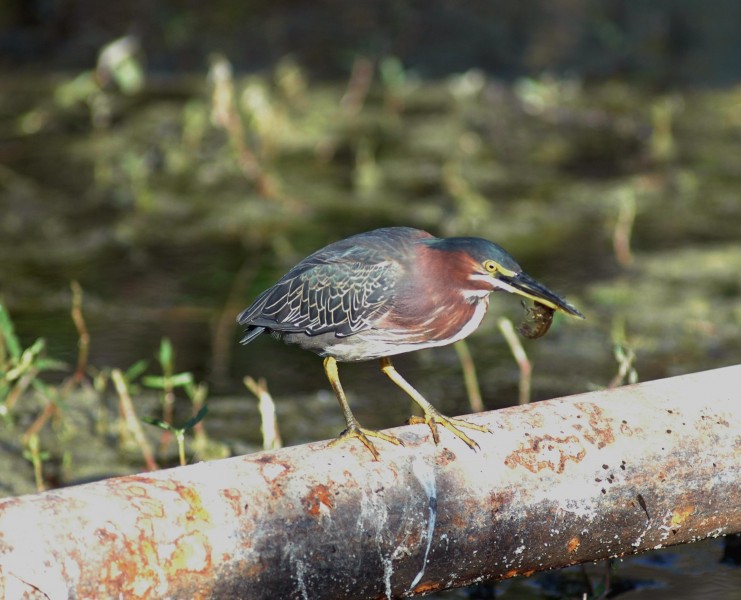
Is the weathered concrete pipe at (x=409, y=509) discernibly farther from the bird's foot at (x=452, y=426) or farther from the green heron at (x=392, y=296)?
the green heron at (x=392, y=296)

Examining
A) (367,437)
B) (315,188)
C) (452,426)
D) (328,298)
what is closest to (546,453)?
(452,426)

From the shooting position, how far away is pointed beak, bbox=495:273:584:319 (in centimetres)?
317

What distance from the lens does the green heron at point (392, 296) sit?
3.23m

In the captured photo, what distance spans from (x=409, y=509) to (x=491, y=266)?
76cm

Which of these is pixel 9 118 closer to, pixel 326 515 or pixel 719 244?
pixel 719 244

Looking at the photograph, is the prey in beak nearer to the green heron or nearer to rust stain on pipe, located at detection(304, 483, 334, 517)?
the green heron

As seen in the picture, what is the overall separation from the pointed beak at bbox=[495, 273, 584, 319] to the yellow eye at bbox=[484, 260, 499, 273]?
0.07 ft

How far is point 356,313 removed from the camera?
11.2ft

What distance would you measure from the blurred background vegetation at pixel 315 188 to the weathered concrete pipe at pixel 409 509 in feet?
2.41

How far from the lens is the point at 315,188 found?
301 inches

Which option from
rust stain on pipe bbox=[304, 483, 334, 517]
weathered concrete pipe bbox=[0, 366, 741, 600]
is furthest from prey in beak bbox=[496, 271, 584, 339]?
rust stain on pipe bbox=[304, 483, 334, 517]

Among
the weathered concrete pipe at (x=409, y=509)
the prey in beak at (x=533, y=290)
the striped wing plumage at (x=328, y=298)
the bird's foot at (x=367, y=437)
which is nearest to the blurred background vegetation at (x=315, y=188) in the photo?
the striped wing plumage at (x=328, y=298)

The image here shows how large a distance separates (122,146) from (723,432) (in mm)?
6100

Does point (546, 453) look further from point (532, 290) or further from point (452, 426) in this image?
point (532, 290)
